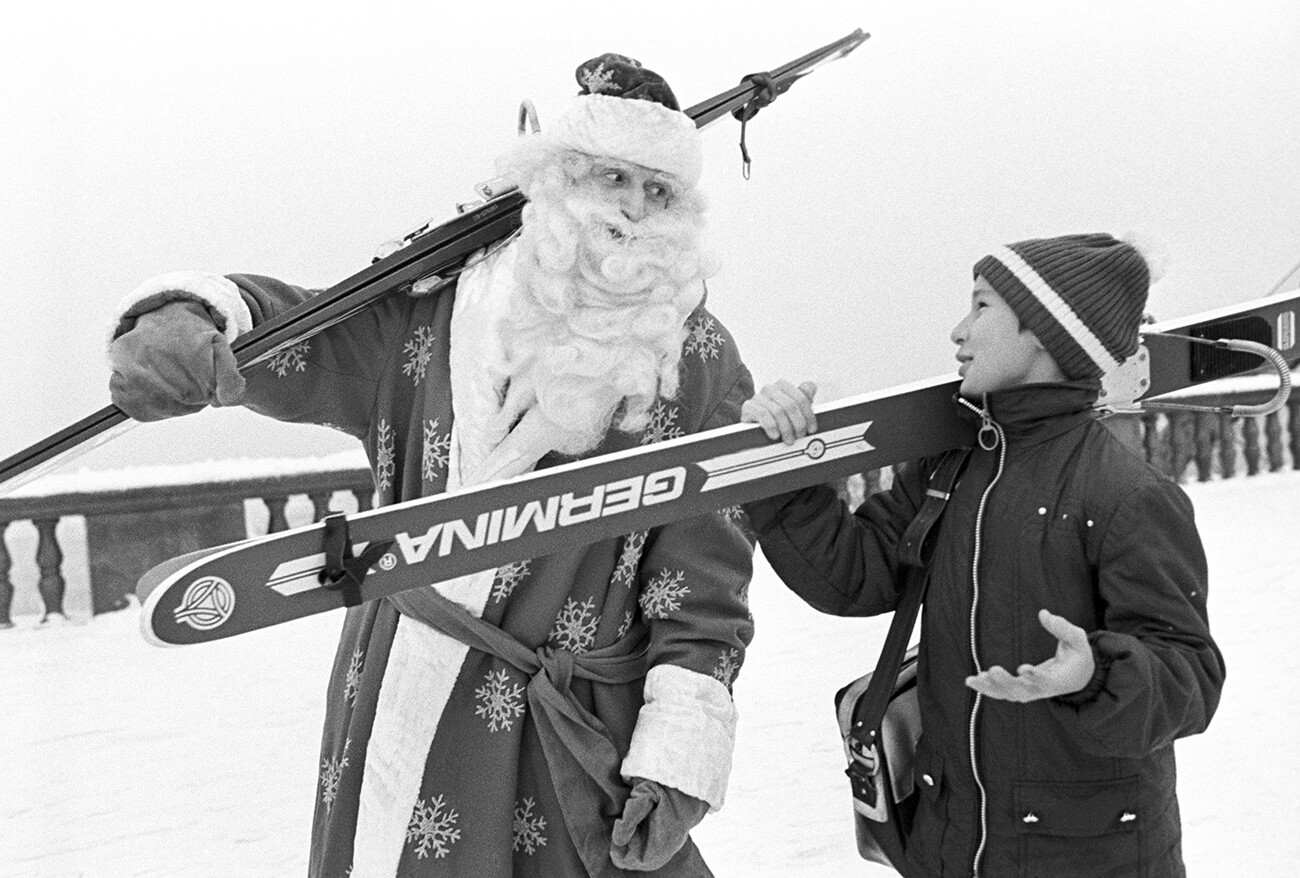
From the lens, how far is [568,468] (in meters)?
1.12

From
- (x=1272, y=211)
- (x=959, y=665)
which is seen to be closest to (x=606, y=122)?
(x=959, y=665)

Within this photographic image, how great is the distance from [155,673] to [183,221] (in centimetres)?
101

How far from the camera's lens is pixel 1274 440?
4836 mm

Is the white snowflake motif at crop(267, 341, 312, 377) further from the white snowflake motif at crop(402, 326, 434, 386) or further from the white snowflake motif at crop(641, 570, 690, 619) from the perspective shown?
the white snowflake motif at crop(641, 570, 690, 619)

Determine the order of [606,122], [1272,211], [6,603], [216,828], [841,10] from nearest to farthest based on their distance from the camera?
1. [606,122]
2. [216,828]
3. [6,603]
4. [841,10]
5. [1272,211]

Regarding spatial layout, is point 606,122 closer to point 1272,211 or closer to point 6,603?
point 6,603

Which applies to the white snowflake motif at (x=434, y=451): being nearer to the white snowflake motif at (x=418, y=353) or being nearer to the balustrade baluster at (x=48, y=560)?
the white snowflake motif at (x=418, y=353)

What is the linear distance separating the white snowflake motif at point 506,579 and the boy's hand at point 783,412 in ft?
0.76

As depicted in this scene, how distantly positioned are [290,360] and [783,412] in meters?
0.44

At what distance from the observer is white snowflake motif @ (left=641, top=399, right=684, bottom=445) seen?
4.08ft

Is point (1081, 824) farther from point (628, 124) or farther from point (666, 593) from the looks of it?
point (628, 124)

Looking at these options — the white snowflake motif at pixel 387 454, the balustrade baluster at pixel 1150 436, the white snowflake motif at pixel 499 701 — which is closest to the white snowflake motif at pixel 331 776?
the white snowflake motif at pixel 499 701

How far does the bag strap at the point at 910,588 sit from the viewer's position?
1180mm

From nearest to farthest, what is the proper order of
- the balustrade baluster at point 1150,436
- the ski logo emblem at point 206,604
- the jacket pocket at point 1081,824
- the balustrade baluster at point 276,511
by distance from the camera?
the ski logo emblem at point 206,604 → the jacket pocket at point 1081,824 → the balustrade baluster at point 276,511 → the balustrade baluster at point 1150,436
